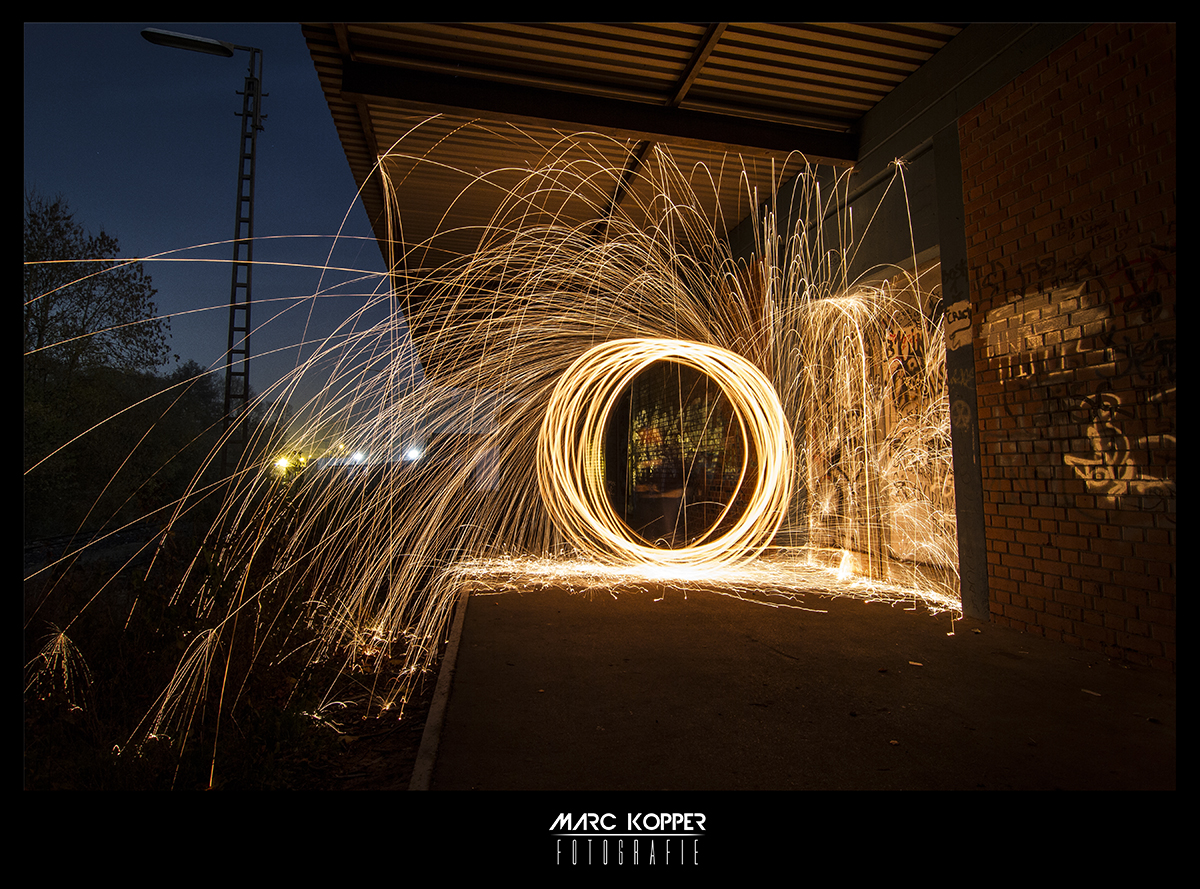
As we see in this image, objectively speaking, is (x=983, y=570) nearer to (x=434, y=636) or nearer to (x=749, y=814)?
(x=749, y=814)

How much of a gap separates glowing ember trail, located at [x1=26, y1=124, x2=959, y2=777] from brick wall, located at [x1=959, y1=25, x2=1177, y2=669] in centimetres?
127

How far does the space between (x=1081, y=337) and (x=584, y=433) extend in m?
4.36

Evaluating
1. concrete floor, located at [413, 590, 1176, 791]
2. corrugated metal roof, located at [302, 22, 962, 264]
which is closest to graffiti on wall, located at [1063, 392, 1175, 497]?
concrete floor, located at [413, 590, 1176, 791]

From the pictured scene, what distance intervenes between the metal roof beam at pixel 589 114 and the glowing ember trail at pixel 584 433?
584 mm

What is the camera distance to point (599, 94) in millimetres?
5066

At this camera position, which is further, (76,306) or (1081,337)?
(76,306)

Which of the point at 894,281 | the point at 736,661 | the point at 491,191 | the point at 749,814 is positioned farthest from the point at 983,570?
the point at 491,191

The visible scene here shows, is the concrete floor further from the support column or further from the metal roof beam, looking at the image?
the metal roof beam

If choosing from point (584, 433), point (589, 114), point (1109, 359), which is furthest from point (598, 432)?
point (1109, 359)

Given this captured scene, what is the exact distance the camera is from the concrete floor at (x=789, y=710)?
2.08 meters

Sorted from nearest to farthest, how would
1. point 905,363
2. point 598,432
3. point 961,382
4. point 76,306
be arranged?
point 961,382 < point 905,363 < point 598,432 < point 76,306

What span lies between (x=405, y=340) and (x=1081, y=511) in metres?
4.66

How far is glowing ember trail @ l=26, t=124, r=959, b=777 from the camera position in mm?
4090

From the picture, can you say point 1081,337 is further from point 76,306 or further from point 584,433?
point 76,306
